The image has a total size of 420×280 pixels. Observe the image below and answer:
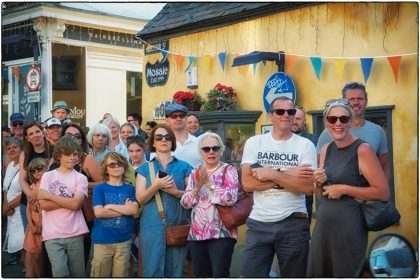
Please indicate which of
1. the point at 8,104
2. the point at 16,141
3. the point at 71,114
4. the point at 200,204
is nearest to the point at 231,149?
the point at 16,141

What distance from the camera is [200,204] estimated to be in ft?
17.8

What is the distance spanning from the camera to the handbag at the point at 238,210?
527 centimetres

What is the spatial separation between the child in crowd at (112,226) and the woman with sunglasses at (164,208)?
0.53ft

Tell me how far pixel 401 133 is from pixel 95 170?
393 cm

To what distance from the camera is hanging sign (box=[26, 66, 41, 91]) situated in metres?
16.8

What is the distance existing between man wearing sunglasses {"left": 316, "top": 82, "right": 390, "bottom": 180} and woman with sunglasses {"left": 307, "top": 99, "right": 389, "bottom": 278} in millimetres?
768

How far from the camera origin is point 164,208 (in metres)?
5.68

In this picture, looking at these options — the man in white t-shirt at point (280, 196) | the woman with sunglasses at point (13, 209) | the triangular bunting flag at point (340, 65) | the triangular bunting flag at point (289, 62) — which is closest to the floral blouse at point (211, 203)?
the man in white t-shirt at point (280, 196)

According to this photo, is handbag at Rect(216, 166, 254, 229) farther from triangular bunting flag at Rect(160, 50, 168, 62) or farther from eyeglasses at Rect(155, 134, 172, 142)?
triangular bunting flag at Rect(160, 50, 168, 62)

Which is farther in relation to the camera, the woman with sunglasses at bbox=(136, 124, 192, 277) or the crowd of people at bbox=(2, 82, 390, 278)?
the woman with sunglasses at bbox=(136, 124, 192, 277)

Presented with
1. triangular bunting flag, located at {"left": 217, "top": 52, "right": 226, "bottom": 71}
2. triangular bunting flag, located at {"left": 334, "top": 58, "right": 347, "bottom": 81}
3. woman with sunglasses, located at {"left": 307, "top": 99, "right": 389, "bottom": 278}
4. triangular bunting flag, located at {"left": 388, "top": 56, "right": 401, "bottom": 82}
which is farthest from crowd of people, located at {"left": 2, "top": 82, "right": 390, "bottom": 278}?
triangular bunting flag, located at {"left": 217, "top": 52, "right": 226, "bottom": 71}

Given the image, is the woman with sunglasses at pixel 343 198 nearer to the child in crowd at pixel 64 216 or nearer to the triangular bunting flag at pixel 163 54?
the child in crowd at pixel 64 216

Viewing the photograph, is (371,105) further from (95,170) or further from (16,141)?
(16,141)

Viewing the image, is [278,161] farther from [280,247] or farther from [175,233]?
[175,233]
